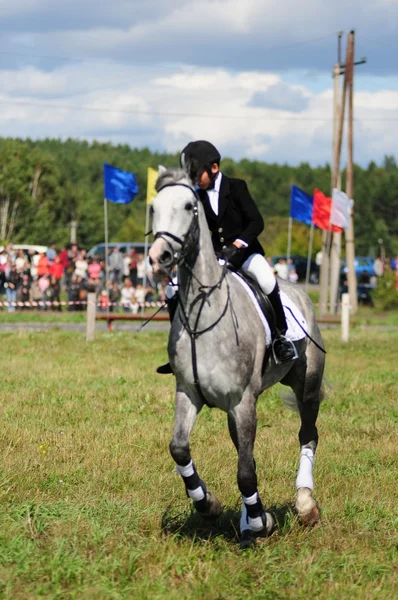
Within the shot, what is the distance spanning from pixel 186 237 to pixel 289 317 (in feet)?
7.06

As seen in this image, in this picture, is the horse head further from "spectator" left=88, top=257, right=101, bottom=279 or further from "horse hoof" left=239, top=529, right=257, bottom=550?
"spectator" left=88, top=257, right=101, bottom=279

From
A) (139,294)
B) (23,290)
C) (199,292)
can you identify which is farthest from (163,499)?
(23,290)

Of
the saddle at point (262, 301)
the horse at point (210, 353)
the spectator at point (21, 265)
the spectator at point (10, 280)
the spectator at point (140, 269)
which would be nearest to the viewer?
the horse at point (210, 353)

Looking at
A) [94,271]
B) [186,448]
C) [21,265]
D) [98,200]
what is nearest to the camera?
[186,448]

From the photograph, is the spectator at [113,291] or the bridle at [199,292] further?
the spectator at [113,291]

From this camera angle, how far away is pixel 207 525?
7.70 meters

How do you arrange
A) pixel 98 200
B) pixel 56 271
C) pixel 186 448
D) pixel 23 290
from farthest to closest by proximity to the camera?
pixel 98 200 → pixel 56 271 → pixel 23 290 → pixel 186 448

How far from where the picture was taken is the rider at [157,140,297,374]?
7407mm

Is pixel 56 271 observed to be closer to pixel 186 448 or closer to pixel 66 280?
pixel 66 280

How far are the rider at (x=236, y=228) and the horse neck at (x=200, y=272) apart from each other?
431mm

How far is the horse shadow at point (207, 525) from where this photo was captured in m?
7.36

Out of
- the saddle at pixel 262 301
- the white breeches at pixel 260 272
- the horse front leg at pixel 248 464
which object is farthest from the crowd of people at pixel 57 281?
the horse front leg at pixel 248 464

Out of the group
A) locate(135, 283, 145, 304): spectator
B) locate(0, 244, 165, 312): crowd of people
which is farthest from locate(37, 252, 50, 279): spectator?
locate(135, 283, 145, 304): spectator

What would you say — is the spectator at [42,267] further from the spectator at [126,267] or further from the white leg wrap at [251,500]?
the white leg wrap at [251,500]
